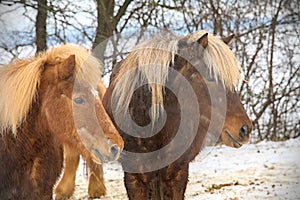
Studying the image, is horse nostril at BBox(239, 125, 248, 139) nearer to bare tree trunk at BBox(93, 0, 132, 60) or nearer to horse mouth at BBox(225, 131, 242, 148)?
horse mouth at BBox(225, 131, 242, 148)

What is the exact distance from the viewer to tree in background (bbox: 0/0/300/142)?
6316 millimetres

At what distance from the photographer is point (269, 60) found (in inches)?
303

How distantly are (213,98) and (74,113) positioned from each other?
0.93m

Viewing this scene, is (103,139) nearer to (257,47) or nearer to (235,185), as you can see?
(235,185)

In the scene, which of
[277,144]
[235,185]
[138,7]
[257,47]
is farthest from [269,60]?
[235,185]

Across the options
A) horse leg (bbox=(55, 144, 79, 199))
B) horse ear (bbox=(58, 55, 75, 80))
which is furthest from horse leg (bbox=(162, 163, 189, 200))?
horse leg (bbox=(55, 144, 79, 199))

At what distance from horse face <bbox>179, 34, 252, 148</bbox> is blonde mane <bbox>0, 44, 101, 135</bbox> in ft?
2.13

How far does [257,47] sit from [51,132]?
18.3 ft

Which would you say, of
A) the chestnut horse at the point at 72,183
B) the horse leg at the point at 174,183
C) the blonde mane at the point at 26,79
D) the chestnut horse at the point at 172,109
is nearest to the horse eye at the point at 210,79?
the chestnut horse at the point at 172,109

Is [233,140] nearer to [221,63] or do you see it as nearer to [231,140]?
[231,140]

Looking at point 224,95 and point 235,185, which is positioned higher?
point 224,95

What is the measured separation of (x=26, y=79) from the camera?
2793mm

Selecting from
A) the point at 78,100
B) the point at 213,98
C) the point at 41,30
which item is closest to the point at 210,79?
the point at 213,98

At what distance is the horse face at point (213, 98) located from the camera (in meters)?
2.84
